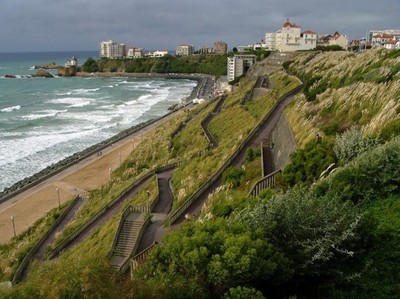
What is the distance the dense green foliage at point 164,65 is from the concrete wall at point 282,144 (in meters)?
122

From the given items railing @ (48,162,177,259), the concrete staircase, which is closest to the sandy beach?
railing @ (48,162,177,259)

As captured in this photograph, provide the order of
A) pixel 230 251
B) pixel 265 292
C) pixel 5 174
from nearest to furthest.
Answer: pixel 230 251 < pixel 265 292 < pixel 5 174

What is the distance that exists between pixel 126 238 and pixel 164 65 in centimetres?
14889

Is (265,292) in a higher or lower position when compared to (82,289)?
lower

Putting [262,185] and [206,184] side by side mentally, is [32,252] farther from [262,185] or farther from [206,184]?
[262,185]

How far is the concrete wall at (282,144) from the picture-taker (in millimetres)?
19920

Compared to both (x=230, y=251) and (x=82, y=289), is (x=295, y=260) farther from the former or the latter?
(x=82, y=289)

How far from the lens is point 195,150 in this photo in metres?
32.4

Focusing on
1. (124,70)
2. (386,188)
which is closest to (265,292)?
(386,188)

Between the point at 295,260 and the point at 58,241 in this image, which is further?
the point at 58,241

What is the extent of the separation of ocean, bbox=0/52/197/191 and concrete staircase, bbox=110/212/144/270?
2439cm

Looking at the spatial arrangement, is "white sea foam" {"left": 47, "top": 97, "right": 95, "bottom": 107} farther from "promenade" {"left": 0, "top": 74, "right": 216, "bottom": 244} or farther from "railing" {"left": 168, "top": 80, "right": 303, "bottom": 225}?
"railing" {"left": 168, "top": 80, "right": 303, "bottom": 225}

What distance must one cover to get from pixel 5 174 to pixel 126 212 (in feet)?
89.0

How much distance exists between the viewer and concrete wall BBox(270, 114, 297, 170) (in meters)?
19.9
